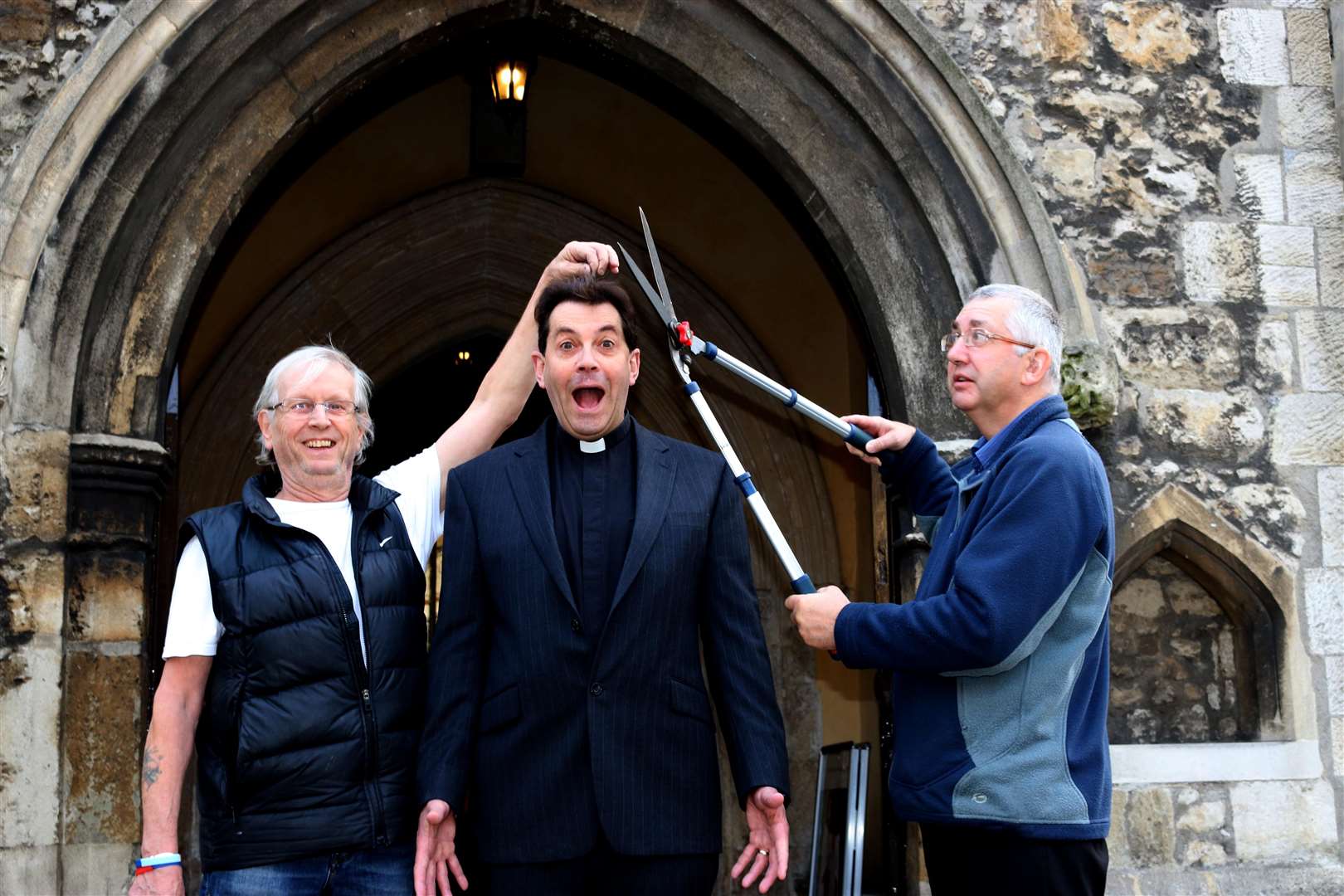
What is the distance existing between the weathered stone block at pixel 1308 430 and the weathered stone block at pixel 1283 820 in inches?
32.4

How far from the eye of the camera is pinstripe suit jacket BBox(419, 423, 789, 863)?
6.56ft

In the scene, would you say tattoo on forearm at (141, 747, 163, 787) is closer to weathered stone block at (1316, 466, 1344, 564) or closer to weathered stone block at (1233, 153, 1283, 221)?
weathered stone block at (1316, 466, 1344, 564)

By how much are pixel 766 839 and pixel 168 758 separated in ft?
2.81

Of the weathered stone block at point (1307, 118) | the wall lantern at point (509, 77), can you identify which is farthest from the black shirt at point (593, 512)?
the wall lantern at point (509, 77)

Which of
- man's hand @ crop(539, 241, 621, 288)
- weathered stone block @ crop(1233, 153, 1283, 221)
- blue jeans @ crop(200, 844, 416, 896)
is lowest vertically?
blue jeans @ crop(200, 844, 416, 896)

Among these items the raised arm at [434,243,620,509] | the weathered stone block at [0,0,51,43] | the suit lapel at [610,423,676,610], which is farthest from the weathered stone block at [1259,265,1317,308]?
the weathered stone block at [0,0,51,43]

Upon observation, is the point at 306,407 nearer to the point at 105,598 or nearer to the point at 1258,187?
the point at 105,598

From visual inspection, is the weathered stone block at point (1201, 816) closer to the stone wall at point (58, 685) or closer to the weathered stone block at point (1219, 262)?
the weathered stone block at point (1219, 262)

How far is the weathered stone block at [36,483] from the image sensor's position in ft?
10.3

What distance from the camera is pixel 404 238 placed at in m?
6.11

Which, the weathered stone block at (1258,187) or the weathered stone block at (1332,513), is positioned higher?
the weathered stone block at (1258,187)

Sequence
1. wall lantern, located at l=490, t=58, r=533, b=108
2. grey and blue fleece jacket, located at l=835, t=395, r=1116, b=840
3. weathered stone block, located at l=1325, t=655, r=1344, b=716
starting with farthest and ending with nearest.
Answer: wall lantern, located at l=490, t=58, r=533, b=108 < weathered stone block, located at l=1325, t=655, r=1344, b=716 < grey and blue fleece jacket, located at l=835, t=395, r=1116, b=840

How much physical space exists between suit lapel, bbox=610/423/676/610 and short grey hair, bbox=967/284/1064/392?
20.5 inches

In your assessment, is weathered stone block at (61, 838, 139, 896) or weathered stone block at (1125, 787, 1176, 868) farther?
weathered stone block at (1125, 787, 1176, 868)
